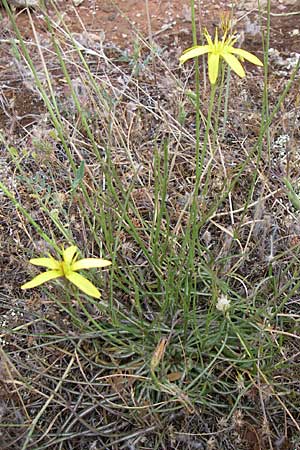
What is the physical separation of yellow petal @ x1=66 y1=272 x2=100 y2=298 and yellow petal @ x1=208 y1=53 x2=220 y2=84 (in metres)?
0.33

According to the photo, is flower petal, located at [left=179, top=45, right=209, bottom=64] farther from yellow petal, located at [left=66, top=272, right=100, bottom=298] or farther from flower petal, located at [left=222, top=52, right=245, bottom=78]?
yellow petal, located at [left=66, top=272, right=100, bottom=298]

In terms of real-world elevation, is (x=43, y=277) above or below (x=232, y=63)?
below

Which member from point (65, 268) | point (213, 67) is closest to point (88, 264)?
point (65, 268)

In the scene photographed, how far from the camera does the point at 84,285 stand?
2.61 ft

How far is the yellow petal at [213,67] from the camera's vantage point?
804 mm

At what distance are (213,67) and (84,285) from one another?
14.2 inches

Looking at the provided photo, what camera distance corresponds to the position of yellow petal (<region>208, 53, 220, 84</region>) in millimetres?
804

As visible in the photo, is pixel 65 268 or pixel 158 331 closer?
pixel 65 268

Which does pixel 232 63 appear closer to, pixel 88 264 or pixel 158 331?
pixel 88 264

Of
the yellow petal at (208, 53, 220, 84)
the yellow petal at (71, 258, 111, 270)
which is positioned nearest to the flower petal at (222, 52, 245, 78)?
the yellow petal at (208, 53, 220, 84)

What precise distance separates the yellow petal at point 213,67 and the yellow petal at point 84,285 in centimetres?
33

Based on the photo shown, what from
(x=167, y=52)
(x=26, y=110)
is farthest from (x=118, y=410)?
(x=167, y=52)

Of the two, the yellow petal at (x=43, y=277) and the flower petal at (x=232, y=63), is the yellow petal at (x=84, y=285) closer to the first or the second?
the yellow petal at (x=43, y=277)

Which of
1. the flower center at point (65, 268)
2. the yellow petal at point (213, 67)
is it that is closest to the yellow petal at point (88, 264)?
the flower center at point (65, 268)
